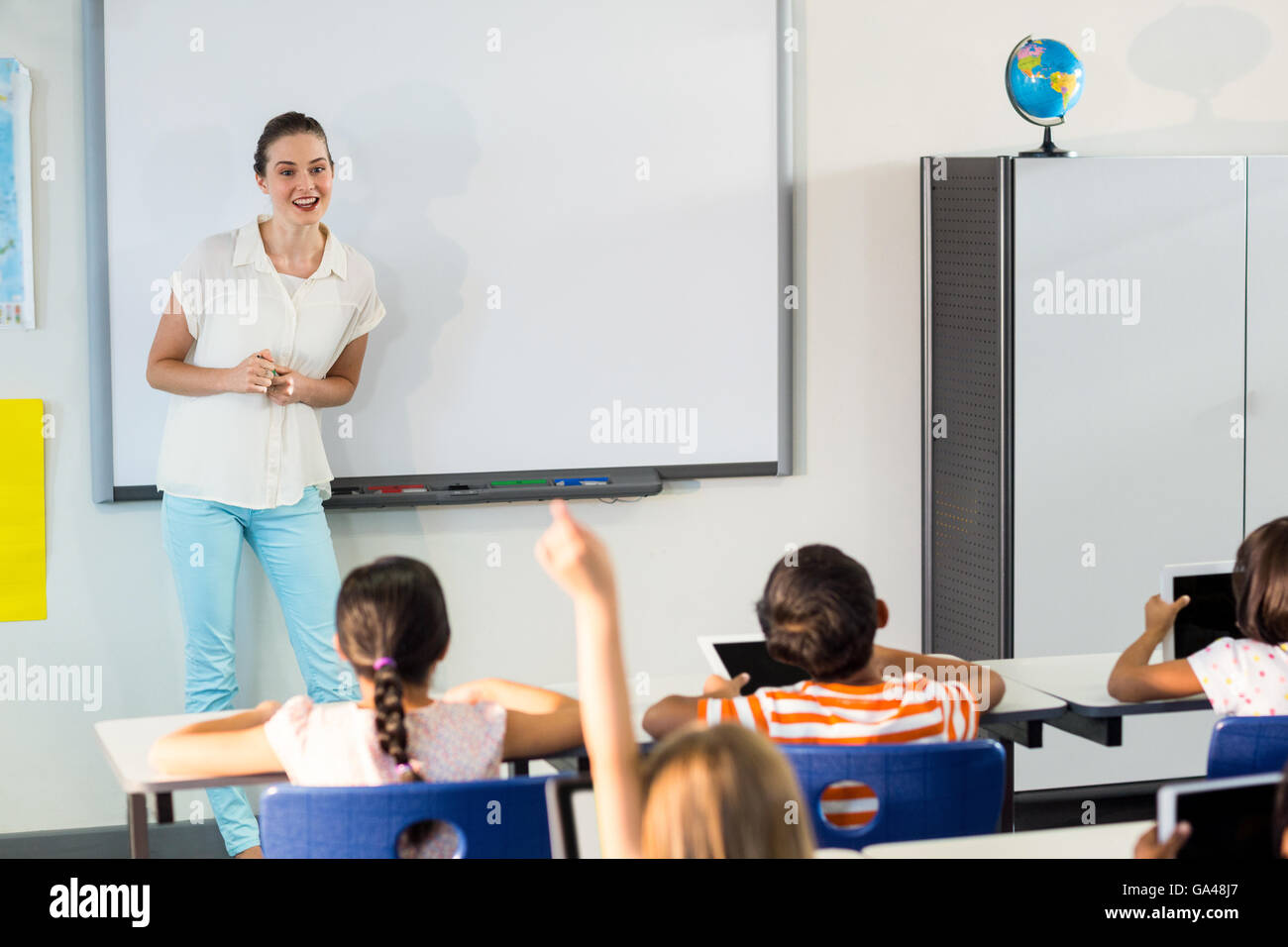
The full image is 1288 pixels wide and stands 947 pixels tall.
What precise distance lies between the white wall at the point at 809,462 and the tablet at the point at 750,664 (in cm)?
124

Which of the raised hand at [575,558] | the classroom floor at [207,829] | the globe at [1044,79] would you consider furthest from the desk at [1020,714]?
the globe at [1044,79]

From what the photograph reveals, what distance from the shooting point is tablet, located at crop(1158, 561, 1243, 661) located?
2426mm

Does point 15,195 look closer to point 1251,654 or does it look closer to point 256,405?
point 256,405

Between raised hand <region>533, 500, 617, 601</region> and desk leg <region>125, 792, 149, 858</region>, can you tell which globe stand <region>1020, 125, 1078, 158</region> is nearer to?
desk leg <region>125, 792, 149, 858</region>

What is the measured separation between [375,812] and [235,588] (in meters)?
1.87

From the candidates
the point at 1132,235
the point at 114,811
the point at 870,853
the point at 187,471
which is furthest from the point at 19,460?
the point at 1132,235

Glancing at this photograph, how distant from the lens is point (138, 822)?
2.13 m

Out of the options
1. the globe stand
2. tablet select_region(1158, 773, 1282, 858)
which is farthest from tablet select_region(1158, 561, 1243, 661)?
the globe stand

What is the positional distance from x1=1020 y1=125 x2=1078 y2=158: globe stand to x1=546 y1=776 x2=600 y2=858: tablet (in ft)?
8.75

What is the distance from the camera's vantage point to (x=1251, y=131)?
407 centimetres

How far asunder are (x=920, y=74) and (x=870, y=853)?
111 inches

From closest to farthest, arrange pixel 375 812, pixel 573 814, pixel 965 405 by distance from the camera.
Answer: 1. pixel 573 814
2. pixel 375 812
3. pixel 965 405

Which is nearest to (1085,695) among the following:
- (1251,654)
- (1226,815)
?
(1251,654)

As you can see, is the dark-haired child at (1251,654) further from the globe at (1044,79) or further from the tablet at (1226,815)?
the globe at (1044,79)
